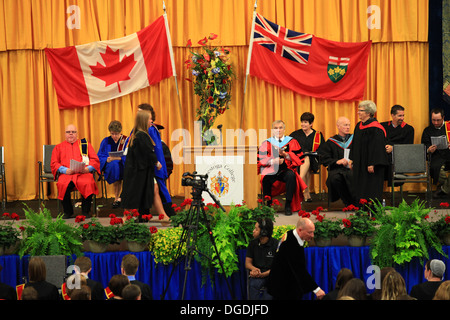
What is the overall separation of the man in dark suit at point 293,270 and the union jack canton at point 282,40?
5467mm

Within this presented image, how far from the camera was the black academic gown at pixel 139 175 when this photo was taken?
7.47 metres

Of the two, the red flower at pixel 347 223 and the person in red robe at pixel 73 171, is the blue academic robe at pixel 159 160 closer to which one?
the person in red robe at pixel 73 171

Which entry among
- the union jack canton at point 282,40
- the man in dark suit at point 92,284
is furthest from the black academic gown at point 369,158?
the man in dark suit at point 92,284

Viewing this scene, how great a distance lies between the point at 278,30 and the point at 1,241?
5.61m

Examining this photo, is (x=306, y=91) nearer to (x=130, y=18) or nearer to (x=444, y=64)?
(x=444, y=64)

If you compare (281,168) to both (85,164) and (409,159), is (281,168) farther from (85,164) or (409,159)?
(85,164)

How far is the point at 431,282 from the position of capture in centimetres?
491

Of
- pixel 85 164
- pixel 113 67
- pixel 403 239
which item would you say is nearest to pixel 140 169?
A: pixel 85 164

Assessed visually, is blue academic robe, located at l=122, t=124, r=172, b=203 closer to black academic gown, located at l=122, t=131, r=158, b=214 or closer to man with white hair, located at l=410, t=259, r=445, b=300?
black academic gown, located at l=122, t=131, r=158, b=214

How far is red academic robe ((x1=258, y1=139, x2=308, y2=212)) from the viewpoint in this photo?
8.65m

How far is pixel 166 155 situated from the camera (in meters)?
9.37

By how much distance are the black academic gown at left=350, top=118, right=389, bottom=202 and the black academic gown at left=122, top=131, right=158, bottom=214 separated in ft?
8.85

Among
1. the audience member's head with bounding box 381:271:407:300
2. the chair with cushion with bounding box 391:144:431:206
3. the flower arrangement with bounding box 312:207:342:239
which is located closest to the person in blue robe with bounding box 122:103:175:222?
the flower arrangement with bounding box 312:207:342:239
